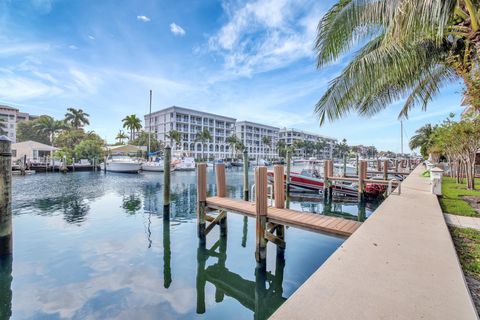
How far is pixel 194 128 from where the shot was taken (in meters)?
73.7

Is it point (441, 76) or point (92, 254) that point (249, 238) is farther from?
point (441, 76)

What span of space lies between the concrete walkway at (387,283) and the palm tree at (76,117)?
64043mm

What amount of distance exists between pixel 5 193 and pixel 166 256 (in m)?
4.12

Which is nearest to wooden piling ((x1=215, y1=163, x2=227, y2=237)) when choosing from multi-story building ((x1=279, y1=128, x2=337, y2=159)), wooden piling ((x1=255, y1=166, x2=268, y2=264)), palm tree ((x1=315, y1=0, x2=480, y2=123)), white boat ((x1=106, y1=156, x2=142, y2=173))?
wooden piling ((x1=255, y1=166, x2=268, y2=264))

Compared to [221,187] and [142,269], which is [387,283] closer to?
[142,269]

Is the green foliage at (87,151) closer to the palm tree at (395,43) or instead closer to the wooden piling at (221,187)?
the wooden piling at (221,187)

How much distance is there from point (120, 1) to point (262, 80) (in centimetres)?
1156

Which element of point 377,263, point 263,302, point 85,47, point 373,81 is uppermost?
point 85,47

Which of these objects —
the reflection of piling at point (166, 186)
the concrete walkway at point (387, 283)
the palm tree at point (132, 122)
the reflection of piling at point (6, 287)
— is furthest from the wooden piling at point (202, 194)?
the palm tree at point (132, 122)

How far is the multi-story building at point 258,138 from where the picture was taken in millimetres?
93188

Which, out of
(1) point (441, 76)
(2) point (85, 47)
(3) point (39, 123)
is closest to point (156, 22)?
(2) point (85, 47)

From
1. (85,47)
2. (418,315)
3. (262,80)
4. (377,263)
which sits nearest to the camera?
(418,315)

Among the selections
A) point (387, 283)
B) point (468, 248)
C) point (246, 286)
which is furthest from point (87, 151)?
point (468, 248)

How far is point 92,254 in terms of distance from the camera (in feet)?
22.5
